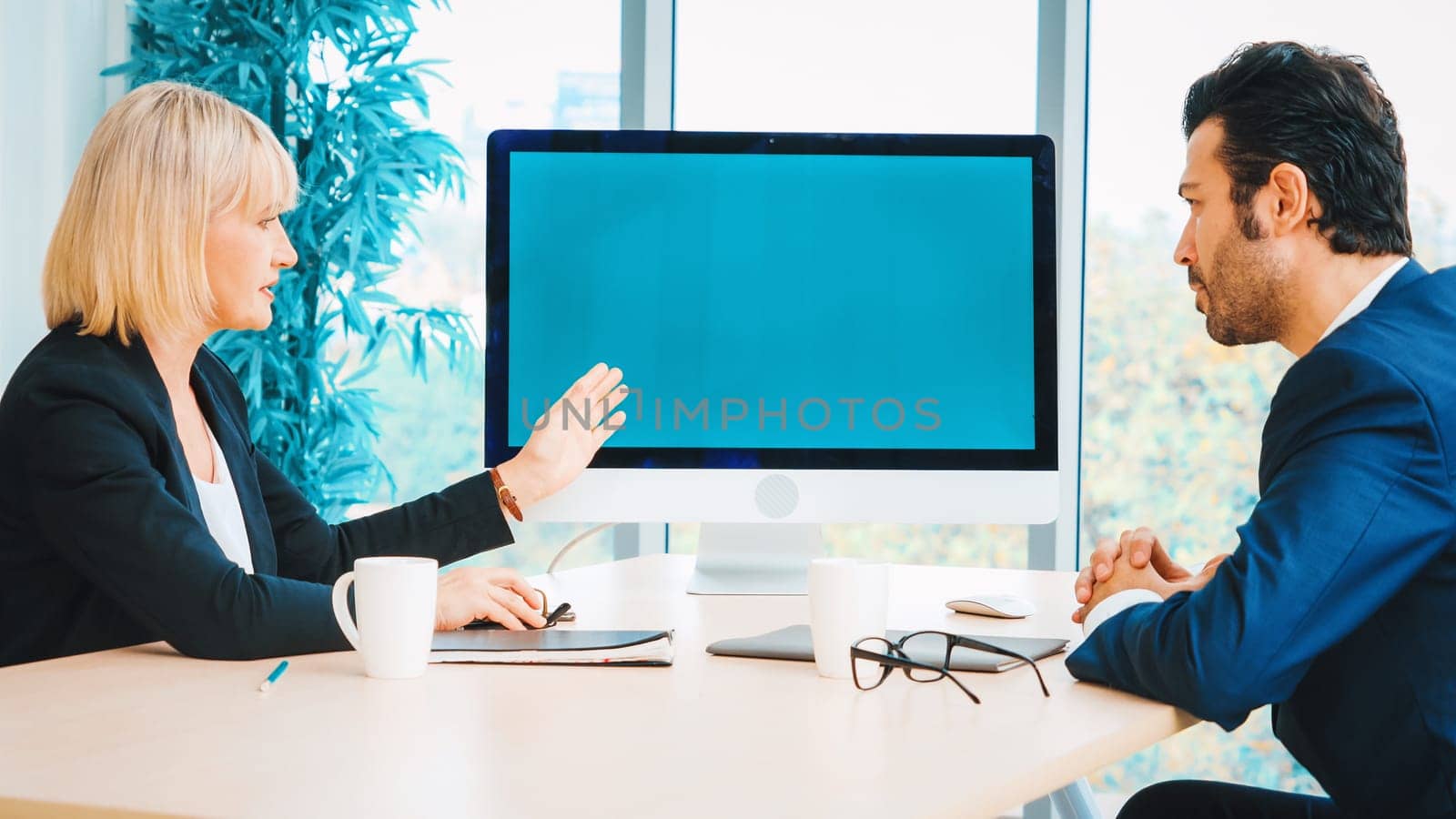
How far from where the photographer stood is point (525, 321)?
5.46ft

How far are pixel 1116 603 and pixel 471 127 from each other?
7.92ft

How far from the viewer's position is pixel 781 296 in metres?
1.67

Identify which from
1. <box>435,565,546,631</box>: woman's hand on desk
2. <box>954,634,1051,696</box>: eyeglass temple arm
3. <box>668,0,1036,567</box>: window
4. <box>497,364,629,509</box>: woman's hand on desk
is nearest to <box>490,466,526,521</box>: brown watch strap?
<box>497,364,629,509</box>: woman's hand on desk

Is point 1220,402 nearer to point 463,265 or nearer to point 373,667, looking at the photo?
point 463,265

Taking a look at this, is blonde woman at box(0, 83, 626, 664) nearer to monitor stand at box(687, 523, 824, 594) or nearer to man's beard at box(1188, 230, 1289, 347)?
monitor stand at box(687, 523, 824, 594)

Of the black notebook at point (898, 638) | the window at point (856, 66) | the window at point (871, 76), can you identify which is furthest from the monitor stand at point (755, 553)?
the window at point (856, 66)

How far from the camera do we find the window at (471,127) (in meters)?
3.15

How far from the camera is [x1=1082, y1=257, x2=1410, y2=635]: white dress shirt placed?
123 cm

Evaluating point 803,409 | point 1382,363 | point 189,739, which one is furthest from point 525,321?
point 1382,363

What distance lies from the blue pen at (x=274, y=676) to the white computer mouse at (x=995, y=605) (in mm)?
814

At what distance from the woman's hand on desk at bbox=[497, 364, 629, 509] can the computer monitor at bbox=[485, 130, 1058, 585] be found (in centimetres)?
3

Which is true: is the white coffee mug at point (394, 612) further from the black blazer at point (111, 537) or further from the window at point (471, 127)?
the window at point (471, 127)

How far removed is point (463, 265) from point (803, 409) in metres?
1.79

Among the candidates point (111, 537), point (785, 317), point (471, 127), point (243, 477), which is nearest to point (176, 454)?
point (111, 537)
